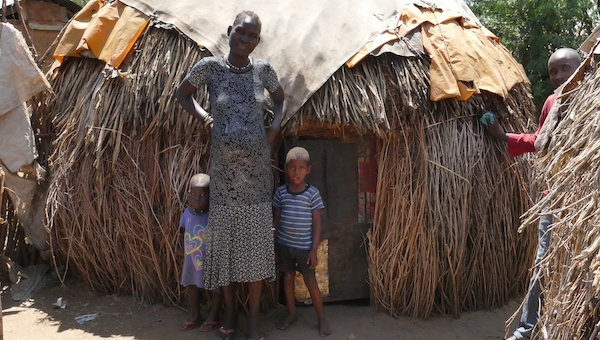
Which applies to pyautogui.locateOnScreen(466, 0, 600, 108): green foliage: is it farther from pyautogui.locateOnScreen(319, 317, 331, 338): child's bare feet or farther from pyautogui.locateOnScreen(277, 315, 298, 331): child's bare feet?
pyautogui.locateOnScreen(277, 315, 298, 331): child's bare feet

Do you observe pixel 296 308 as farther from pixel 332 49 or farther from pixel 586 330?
pixel 586 330

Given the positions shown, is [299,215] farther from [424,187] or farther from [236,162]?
[424,187]

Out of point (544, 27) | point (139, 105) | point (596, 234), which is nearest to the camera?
point (596, 234)

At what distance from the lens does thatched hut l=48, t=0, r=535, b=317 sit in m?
4.05

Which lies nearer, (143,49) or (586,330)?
(586,330)

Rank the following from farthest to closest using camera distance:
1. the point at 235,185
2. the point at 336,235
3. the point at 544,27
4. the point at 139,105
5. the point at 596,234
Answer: the point at 544,27 < the point at 336,235 < the point at 139,105 < the point at 235,185 < the point at 596,234

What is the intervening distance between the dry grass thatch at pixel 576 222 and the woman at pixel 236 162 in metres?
1.77

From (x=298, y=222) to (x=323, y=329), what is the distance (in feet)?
2.85

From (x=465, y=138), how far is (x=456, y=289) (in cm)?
125

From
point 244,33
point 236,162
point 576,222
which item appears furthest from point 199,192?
point 576,222

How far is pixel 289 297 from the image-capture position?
3934 mm

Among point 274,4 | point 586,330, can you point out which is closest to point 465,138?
point 274,4

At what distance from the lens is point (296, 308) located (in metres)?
4.30

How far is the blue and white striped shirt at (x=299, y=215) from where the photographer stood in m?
3.74
